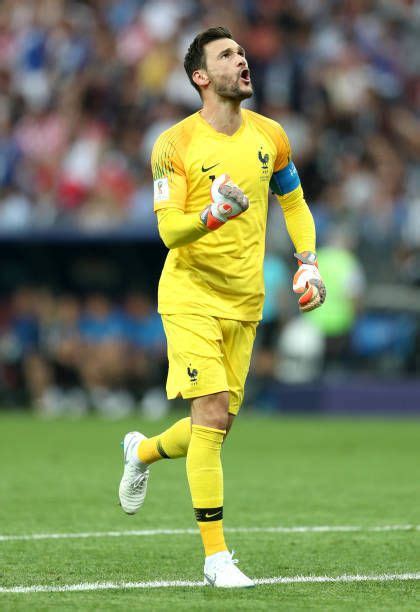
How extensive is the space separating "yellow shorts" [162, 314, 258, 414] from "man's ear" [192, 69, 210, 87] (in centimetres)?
105

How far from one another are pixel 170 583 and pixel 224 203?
156 centimetres

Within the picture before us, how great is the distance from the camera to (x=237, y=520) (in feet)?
25.3

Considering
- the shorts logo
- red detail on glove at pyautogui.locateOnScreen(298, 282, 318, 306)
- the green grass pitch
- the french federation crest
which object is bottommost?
the green grass pitch

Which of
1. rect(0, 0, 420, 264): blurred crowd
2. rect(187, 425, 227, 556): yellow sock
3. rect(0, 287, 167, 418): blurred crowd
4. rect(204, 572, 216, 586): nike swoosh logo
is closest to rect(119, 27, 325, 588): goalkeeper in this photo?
rect(187, 425, 227, 556): yellow sock

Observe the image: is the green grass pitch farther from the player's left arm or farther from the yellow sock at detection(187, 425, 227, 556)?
the player's left arm

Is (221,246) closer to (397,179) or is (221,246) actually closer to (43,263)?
(397,179)

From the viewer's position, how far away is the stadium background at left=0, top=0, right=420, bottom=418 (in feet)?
54.5

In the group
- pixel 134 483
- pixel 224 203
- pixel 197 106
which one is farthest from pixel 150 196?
pixel 224 203

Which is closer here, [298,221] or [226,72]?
[226,72]

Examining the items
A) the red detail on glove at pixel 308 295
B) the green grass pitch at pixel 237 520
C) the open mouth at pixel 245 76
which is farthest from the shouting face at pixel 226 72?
the green grass pitch at pixel 237 520

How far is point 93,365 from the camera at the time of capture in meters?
17.9

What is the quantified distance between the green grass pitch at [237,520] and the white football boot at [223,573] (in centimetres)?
8

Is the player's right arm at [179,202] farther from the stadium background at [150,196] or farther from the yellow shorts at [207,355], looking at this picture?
the stadium background at [150,196]

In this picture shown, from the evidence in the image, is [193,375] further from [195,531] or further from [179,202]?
[195,531]
